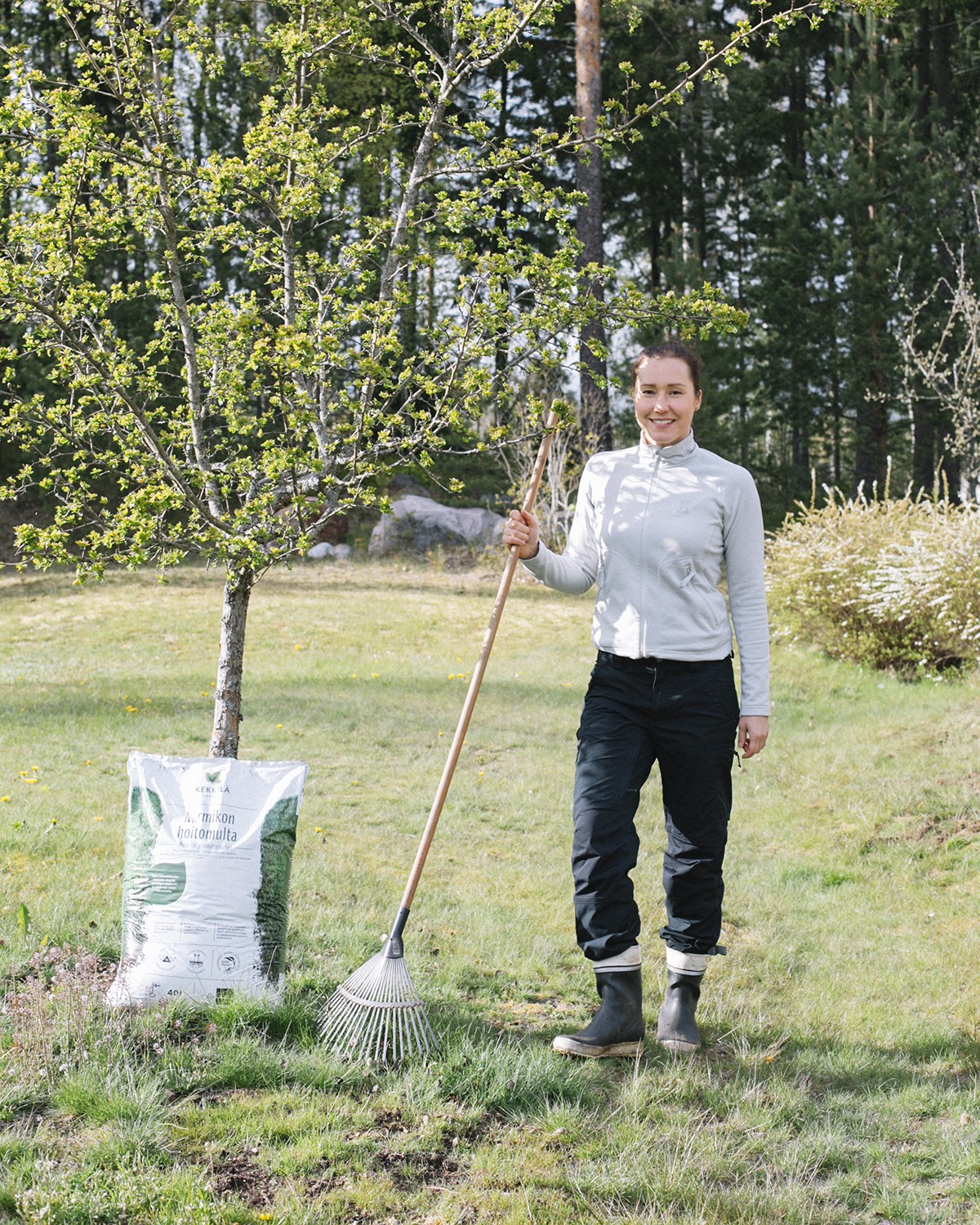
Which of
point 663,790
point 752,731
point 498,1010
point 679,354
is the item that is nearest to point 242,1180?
point 498,1010

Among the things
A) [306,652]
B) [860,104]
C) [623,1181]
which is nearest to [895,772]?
[623,1181]

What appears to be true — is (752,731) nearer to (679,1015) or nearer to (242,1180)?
(679,1015)

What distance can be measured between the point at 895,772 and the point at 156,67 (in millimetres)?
5291

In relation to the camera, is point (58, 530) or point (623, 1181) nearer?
point (623, 1181)

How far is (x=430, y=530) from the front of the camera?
59.7ft

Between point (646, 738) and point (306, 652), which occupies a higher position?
point (646, 738)

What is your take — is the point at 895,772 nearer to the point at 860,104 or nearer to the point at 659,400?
the point at 659,400

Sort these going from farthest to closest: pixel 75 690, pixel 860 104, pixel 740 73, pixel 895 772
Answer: pixel 740 73 < pixel 860 104 < pixel 75 690 < pixel 895 772

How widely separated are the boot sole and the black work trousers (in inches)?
9.5

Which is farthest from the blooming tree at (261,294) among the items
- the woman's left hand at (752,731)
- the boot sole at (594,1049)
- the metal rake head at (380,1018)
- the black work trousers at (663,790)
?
the boot sole at (594,1049)

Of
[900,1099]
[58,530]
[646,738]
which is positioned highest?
[58,530]

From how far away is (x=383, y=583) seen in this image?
1518cm

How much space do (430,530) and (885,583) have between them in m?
9.36

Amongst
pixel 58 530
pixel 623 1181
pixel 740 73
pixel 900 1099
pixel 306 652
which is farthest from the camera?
pixel 740 73
